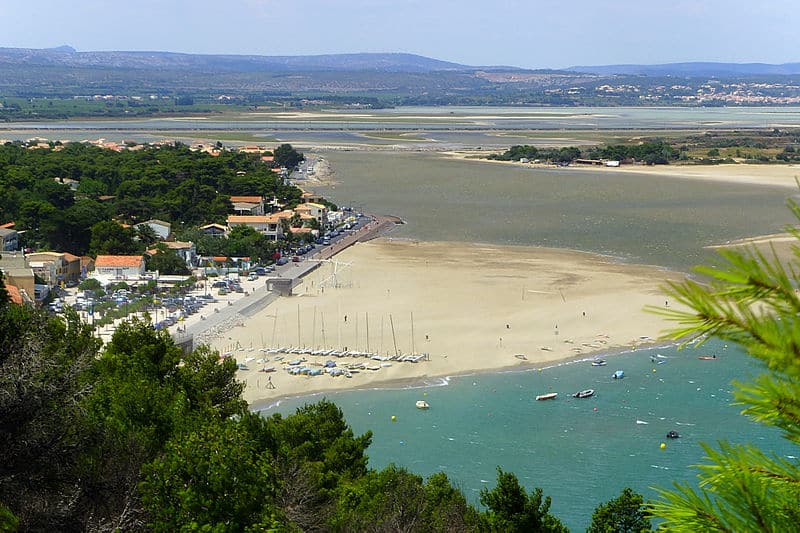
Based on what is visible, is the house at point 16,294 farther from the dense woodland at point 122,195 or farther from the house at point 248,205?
the house at point 248,205

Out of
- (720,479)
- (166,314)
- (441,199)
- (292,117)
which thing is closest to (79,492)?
(720,479)

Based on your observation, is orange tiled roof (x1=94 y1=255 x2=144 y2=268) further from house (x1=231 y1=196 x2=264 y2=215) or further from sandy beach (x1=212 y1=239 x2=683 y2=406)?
house (x1=231 y1=196 x2=264 y2=215)

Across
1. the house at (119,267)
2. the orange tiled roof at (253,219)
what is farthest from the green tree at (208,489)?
the orange tiled roof at (253,219)

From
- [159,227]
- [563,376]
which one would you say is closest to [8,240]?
[159,227]

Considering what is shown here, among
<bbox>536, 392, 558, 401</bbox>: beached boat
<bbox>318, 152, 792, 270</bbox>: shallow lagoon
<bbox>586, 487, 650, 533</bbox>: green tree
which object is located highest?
<bbox>586, 487, 650, 533</bbox>: green tree

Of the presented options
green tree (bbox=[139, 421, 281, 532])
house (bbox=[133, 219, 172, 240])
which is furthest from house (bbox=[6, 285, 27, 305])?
green tree (bbox=[139, 421, 281, 532])

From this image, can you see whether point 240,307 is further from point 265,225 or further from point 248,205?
point 248,205
